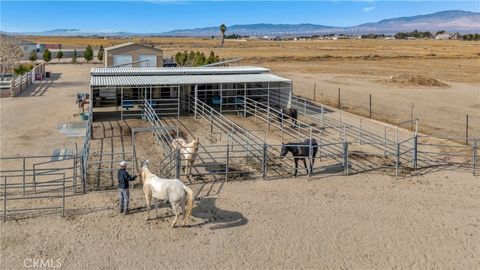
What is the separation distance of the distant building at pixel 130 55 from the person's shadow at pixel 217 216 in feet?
91.3

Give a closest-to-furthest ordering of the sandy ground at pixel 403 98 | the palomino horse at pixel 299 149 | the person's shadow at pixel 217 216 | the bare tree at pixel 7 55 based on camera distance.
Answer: the person's shadow at pixel 217 216 → the palomino horse at pixel 299 149 → the sandy ground at pixel 403 98 → the bare tree at pixel 7 55

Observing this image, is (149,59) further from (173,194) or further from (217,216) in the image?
(173,194)

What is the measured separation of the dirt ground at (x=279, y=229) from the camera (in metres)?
8.20

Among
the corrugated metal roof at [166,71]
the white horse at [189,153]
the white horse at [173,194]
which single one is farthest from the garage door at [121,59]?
the white horse at [173,194]

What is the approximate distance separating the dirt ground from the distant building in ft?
88.4

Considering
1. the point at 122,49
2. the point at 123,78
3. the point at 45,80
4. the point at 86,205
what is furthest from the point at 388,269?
the point at 45,80

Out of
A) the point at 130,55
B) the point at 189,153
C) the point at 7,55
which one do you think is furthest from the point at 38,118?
the point at 7,55

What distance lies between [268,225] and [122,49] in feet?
99.3

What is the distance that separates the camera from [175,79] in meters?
23.5

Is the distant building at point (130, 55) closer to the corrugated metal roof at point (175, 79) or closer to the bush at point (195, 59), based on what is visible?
the bush at point (195, 59)

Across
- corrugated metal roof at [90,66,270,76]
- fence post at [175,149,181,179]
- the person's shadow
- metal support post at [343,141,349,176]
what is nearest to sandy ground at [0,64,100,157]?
corrugated metal roof at [90,66,270,76]

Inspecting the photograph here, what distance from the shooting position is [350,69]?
53.5 m

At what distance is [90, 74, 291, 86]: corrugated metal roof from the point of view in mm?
21688

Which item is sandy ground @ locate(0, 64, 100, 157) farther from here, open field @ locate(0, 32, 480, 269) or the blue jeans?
the blue jeans
